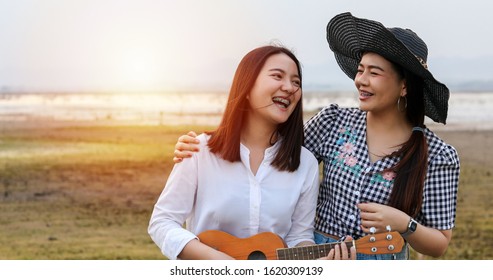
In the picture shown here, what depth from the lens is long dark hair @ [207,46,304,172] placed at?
2480mm

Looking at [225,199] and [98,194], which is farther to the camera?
[98,194]

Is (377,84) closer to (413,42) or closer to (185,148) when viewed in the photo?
(413,42)

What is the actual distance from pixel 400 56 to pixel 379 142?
0.34 meters

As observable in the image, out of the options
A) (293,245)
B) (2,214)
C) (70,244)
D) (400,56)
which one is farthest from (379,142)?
(2,214)

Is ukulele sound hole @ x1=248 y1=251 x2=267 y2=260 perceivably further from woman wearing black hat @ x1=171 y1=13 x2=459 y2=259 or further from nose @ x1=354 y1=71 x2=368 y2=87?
nose @ x1=354 y1=71 x2=368 y2=87

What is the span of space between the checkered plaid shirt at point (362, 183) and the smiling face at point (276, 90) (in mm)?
294

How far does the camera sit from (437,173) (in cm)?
251

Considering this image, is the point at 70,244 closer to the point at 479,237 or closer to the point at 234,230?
the point at 479,237

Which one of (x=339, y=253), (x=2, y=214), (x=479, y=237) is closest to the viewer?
(x=339, y=253)

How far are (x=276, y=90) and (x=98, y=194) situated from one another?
6.73 meters

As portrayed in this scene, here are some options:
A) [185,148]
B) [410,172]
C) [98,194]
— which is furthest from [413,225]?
[98,194]

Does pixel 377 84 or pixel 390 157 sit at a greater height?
pixel 377 84

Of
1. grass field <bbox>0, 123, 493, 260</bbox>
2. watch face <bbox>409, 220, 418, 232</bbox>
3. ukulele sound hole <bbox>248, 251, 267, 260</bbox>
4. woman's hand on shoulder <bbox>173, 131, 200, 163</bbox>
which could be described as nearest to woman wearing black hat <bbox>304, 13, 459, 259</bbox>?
watch face <bbox>409, 220, 418, 232</bbox>

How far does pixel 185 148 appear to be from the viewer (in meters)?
2.47
